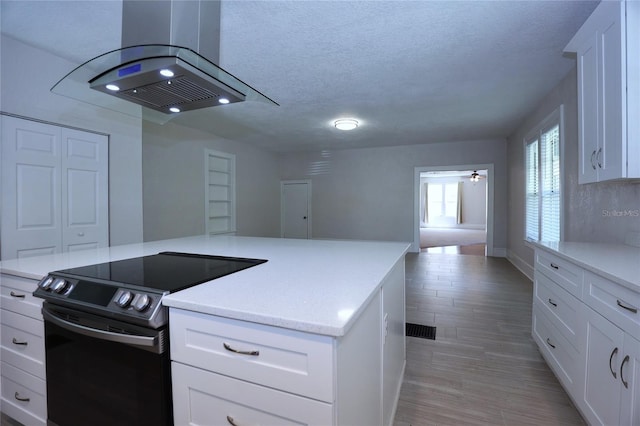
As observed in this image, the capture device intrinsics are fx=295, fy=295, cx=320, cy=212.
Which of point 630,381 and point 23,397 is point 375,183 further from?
point 23,397

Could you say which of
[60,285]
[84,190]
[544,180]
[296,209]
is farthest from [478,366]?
[296,209]

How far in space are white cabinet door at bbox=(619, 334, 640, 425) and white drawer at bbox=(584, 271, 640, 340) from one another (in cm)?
5

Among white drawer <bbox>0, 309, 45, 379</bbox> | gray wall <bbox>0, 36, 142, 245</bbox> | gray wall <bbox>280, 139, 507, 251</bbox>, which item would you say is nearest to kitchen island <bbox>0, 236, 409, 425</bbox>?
white drawer <bbox>0, 309, 45, 379</bbox>

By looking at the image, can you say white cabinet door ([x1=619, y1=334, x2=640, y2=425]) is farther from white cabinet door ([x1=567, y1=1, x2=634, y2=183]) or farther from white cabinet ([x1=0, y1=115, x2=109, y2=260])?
white cabinet ([x1=0, y1=115, x2=109, y2=260])

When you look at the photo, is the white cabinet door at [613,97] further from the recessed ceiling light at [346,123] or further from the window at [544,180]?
the recessed ceiling light at [346,123]

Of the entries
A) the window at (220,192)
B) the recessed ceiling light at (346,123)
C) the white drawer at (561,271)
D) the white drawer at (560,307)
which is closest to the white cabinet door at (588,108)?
the white drawer at (561,271)

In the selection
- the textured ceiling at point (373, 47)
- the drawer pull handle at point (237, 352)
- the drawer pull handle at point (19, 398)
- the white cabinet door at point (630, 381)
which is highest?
the textured ceiling at point (373, 47)

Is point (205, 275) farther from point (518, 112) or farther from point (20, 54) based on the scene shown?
point (518, 112)

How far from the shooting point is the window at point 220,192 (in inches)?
216

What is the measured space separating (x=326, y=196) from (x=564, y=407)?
20.5 feet

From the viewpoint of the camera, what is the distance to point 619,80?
5.41 ft

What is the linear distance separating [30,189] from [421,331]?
11.9 feet

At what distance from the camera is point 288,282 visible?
1.19 m

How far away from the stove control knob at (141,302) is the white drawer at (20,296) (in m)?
0.75
